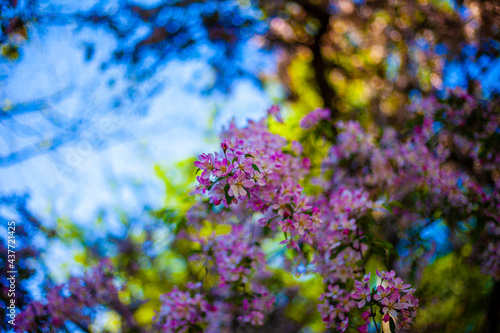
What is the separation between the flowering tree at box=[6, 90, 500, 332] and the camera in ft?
4.94

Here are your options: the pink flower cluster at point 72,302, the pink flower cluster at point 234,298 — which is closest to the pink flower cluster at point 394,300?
the pink flower cluster at point 234,298

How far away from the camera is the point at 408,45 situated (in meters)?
3.70

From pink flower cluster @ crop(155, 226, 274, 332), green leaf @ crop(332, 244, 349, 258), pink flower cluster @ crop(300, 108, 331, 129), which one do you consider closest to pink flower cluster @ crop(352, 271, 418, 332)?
green leaf @ crop(332, 244, 349, 258)

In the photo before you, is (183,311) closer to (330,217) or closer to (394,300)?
(330,217)

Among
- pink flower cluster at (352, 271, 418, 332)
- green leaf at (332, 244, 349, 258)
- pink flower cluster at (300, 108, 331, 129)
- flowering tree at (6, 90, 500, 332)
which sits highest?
pink flower cluster at (300, 108, 331, 129)

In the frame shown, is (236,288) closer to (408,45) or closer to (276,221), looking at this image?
(276,221)
